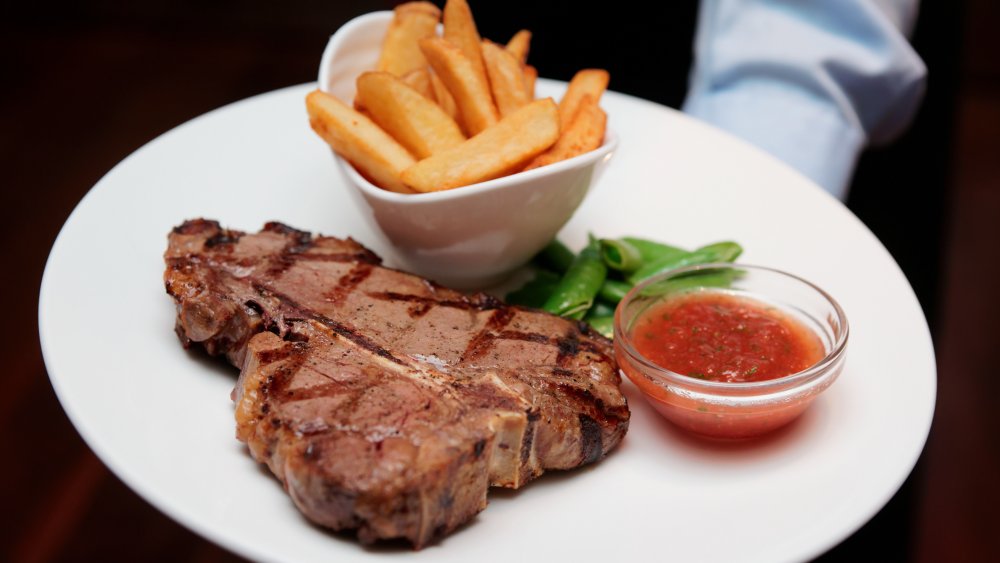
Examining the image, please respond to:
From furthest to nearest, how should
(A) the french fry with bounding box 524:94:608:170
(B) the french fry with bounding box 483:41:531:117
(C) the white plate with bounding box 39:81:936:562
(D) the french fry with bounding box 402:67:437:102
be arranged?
(D) the french fry with bounding box 402:67:437:102 < (B) the french fry with bounding box 483:41:531:117 < (A) the french fry with bounding box 524:94:608:170 < (C) the white plate with bounding box 39:81:936:562

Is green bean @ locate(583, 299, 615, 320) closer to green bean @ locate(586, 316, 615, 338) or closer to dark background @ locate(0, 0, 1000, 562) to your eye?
green bean @ locate(586, 316, 615, 338)

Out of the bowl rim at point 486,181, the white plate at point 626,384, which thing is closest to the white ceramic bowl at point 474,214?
the bowl rim at point 486,181

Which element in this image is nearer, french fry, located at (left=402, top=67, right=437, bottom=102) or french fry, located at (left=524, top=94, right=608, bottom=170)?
french fry, located at (left=524, top=94, right=608, bottom=170)

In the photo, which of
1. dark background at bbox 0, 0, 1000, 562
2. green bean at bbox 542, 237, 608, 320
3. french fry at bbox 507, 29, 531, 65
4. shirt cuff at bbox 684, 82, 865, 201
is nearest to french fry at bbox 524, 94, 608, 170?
french fry at bbox 507, 29, 531, 65

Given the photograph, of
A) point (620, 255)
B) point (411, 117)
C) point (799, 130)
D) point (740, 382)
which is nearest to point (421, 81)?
point (411, 117)

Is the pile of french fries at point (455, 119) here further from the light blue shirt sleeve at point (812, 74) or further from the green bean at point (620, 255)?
the light blue shirt sleeve at point (812, 74)
